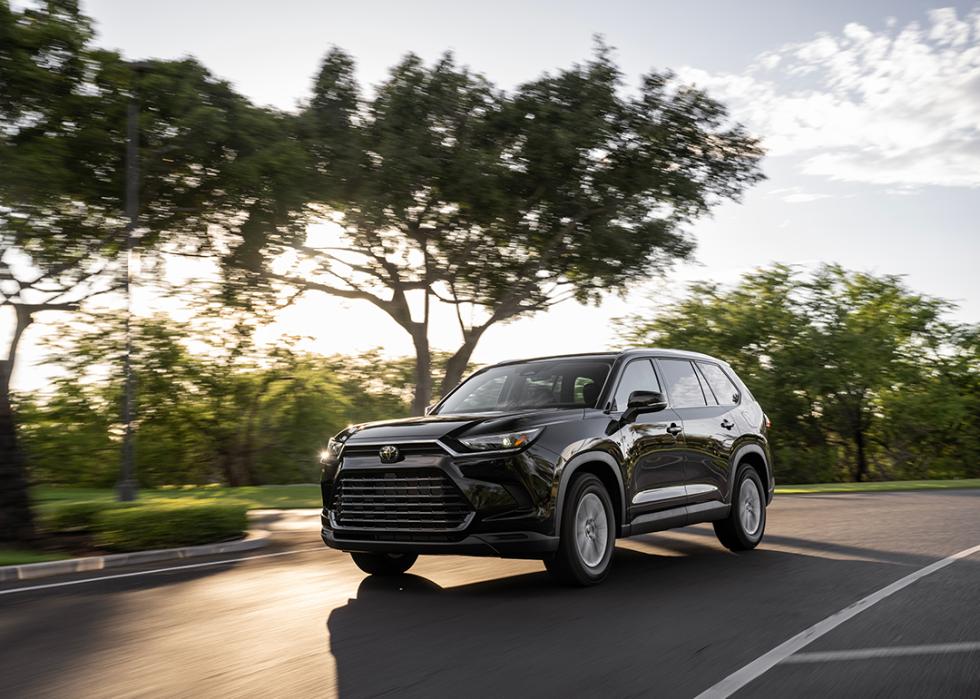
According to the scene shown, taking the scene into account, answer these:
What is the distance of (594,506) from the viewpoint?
8.05m

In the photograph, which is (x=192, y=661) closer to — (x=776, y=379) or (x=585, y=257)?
(x=585, y=257)

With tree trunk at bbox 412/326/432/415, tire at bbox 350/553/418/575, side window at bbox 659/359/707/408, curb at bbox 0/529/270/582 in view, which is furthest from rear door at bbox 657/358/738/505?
tree trunk at bbox 412/326/432/415

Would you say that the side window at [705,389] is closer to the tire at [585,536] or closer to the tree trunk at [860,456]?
the tire at [585,536]

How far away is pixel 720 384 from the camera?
1055cm

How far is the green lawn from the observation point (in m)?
20.8

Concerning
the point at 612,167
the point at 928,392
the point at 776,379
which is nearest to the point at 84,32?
the point at 612,167

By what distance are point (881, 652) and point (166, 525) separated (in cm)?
803

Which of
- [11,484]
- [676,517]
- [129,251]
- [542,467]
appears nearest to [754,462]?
[676,517]

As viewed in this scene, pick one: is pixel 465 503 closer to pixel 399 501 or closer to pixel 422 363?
pixel 399 501

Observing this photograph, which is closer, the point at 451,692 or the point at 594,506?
the point at 451,692

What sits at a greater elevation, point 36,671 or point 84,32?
point 84,32

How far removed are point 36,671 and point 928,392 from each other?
44.8 metres

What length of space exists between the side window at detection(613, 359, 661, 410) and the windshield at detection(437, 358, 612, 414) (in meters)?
0.18

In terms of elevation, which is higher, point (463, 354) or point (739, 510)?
point (463, 354)
